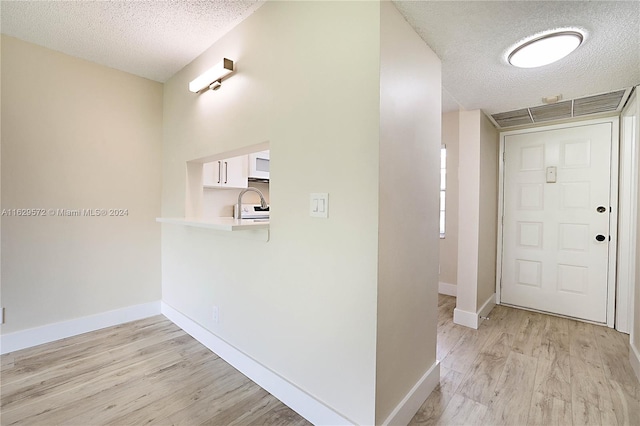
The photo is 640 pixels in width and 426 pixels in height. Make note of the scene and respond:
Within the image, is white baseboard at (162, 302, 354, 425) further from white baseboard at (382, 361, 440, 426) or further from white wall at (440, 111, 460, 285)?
white wall at (440, 111, 460, 285)

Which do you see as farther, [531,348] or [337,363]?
[531,348]

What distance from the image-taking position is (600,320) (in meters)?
3.02

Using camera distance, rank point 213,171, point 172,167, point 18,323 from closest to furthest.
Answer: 1. point 18,323
2. point 172,167
3. point 213,171

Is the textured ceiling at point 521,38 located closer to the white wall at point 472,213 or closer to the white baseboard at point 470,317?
the white wall at point 472,213

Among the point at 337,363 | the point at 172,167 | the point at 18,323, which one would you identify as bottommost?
the point at 18,323

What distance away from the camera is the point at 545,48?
5.82 ft

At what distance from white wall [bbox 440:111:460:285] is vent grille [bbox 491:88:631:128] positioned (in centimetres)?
65

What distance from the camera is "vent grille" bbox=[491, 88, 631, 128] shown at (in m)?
2.55

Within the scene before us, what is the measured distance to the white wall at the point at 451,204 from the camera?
3.93 meters

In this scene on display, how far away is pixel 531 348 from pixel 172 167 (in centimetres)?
373

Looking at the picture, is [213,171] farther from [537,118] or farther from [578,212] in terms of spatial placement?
[578,212]

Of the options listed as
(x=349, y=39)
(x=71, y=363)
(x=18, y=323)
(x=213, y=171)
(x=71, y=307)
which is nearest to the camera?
(x=349, y=39)

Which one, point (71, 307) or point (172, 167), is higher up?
point (172, 167)

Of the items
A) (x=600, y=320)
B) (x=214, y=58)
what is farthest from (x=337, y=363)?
(x=600, y=320)
